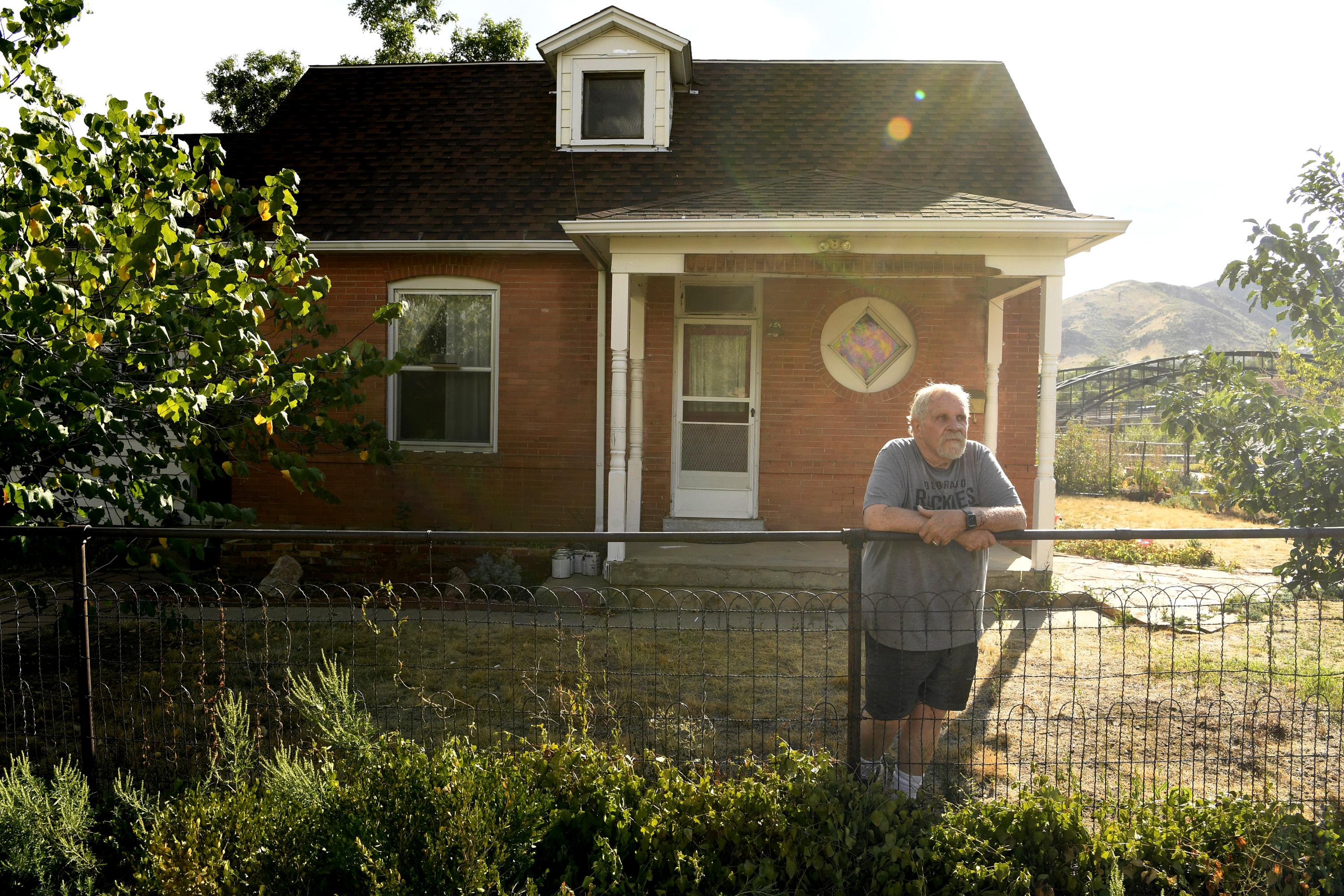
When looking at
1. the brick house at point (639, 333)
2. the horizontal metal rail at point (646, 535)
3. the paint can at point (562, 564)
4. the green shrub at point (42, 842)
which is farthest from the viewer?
the brick house at point (639, 333)

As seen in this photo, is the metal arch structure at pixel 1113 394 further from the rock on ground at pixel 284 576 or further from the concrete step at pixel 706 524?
the rock on ground at pixel 284 576

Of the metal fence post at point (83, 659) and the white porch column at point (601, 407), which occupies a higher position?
the white porch column at point (601, 407)

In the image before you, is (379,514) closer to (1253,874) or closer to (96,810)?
(96,810)

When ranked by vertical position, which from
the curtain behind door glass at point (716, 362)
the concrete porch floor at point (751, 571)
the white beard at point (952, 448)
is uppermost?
the curtain behind door glass at point (716, 362)

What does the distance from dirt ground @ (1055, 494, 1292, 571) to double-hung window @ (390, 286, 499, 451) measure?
24.0 ft

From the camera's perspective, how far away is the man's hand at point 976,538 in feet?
11.2

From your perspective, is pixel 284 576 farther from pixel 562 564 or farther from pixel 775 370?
pixel 775 370

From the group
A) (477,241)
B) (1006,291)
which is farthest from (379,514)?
(1006,291)

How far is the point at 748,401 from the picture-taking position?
968cm

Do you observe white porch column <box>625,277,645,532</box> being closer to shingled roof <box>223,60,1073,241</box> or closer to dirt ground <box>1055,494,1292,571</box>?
shingled roof <box>223,60,1073,241</box>

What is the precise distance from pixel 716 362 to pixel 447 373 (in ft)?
9.95

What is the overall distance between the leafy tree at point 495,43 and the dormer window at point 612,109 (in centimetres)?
937

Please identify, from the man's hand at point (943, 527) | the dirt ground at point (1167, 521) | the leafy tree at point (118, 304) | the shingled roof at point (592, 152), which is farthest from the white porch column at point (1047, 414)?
the leafy tree at point (118, 304)

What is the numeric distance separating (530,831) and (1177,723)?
4.12 m
